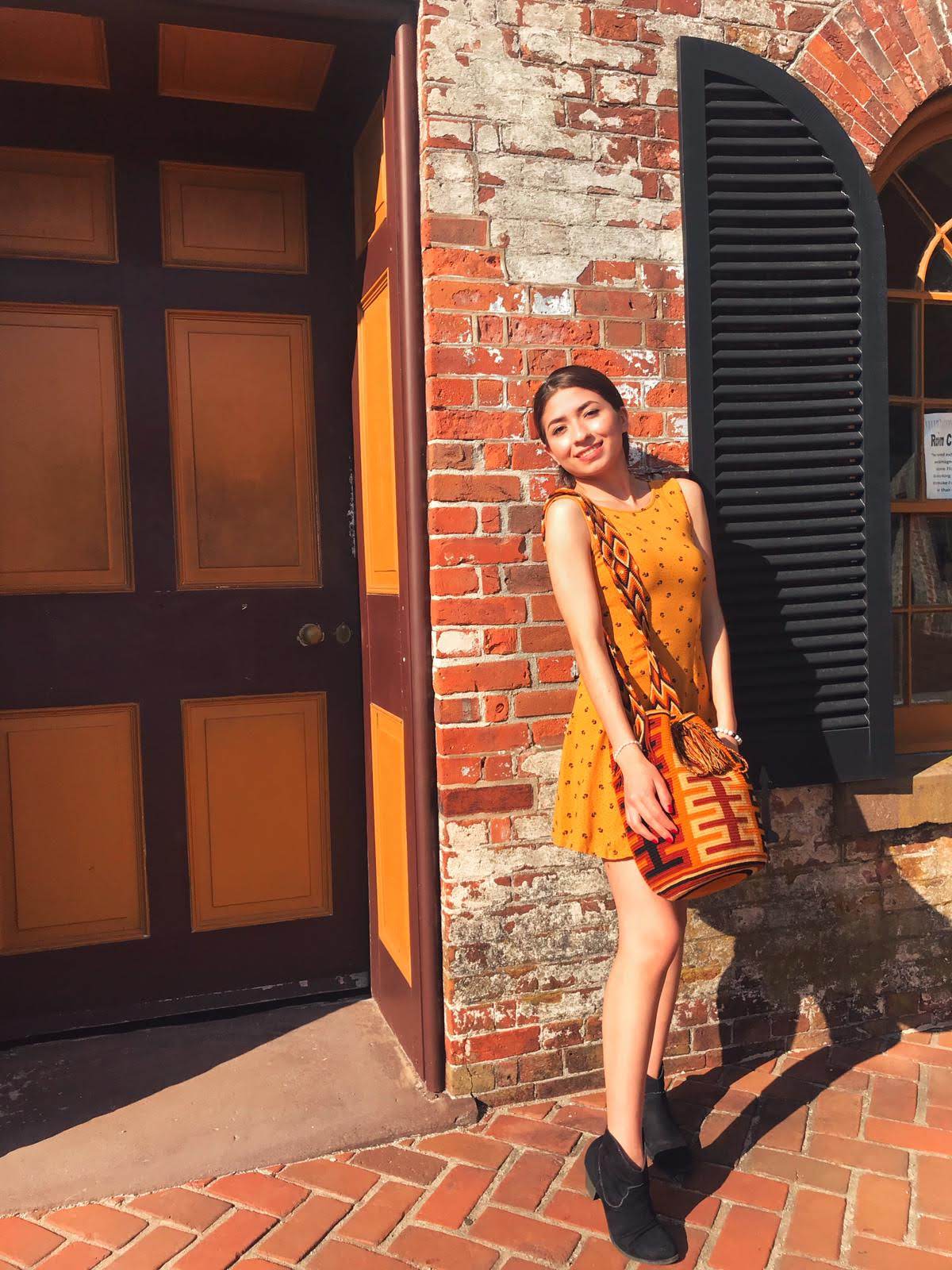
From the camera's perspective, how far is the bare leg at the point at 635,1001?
2475 millimetres

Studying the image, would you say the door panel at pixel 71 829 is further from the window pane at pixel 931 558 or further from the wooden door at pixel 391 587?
the window pane at pixel 931 558

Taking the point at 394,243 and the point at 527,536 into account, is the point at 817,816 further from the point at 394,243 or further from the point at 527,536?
the point at 394,243

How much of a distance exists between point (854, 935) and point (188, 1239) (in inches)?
87.9

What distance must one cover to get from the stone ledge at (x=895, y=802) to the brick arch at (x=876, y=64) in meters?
2.00

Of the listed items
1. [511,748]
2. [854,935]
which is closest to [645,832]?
[511,748]

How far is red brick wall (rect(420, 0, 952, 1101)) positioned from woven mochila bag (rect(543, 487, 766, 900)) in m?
0.51

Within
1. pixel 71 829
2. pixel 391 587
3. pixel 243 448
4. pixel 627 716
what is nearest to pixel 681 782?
pixel 627 716

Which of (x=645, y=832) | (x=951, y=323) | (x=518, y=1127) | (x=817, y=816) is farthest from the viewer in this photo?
(x=951, y=323)

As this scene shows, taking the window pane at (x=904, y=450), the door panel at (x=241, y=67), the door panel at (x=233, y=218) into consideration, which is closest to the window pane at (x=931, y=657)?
the window pane at (x=904, y=450)

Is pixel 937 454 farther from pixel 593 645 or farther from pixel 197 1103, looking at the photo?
pixel 197 1103

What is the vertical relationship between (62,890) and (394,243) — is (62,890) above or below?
below

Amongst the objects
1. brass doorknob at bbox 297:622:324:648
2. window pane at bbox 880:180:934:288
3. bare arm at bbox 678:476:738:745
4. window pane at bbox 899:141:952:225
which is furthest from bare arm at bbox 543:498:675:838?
window pane at bbox 899:141:952:225

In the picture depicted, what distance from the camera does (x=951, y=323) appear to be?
12.2ft

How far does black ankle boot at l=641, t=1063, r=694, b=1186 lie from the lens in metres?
2.70
